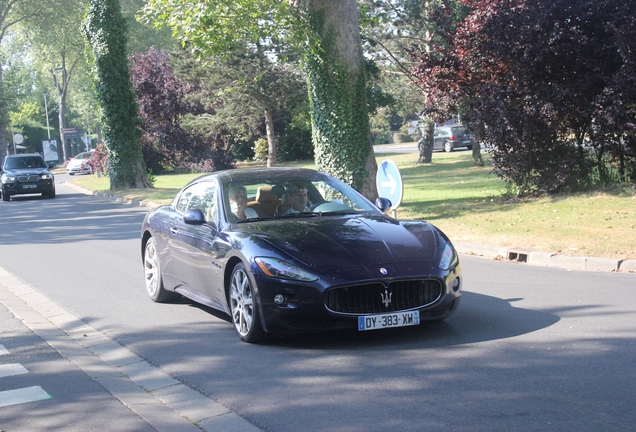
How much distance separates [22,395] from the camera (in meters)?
5.71

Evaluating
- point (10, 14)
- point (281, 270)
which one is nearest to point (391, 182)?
point (281, 270)

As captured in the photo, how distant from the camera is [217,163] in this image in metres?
47.5

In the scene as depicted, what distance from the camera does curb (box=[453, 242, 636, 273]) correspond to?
10203 millimetres

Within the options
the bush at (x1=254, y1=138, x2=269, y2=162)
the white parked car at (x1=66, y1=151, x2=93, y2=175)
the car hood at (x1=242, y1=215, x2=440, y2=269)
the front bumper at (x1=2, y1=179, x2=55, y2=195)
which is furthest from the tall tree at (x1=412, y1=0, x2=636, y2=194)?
the white parked car at (x1=66, y1=151, x2=93, y2=175)

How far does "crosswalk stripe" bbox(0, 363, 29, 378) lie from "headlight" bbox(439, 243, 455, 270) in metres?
3.51

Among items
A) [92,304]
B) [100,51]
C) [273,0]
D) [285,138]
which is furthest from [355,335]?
[285,138]

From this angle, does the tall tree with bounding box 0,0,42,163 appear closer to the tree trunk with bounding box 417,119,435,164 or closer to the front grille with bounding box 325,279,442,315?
the tree trunk with bounding box 417,119,435,164

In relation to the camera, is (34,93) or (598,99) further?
(34,93)

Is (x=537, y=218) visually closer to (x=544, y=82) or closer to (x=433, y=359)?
(x=544, y=82)

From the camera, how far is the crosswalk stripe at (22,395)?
18.2 ft

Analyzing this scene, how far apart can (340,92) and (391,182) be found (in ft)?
15.3

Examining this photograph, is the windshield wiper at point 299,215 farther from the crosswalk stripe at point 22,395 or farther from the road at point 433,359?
the crosswalk stripe at point 22,395

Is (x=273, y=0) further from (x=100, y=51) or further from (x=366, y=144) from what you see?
(x=100, y=51)

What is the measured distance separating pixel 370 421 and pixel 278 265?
79.7 inches
